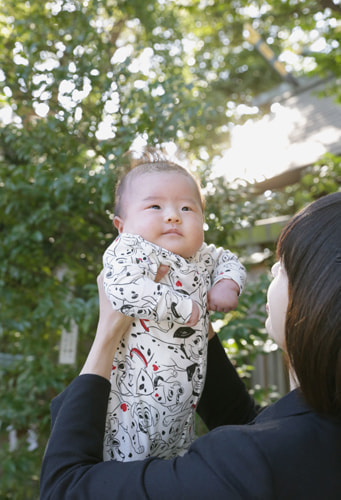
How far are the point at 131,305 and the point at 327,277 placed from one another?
49 cm

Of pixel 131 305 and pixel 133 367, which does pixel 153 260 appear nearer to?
pixel 131 305

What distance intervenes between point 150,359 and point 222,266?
42cm

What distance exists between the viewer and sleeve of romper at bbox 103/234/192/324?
1.16 meters

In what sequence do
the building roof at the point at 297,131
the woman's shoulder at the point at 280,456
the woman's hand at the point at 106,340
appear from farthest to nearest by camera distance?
1. the building roof at the point at 297,131
2. the woman's hand at the point at 106,340
3. the woman's shoulder at the point at 280,456

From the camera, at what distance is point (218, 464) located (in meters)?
0.89

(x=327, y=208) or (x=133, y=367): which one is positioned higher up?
(x=327, y=208)

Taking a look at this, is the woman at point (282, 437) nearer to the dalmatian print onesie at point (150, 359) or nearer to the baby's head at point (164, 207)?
the dalmatian print onesie at point (150, 359)

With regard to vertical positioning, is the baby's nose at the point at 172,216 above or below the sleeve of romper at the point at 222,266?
above

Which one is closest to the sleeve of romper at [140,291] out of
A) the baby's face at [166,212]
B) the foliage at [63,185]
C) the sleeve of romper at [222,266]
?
the baby's face at [166,212]

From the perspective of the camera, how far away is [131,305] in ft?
3.81

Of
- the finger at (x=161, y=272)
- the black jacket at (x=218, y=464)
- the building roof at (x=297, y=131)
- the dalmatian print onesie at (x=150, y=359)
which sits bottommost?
the black jacket at (x=218, y=464)

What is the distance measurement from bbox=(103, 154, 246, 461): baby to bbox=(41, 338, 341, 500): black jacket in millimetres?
189

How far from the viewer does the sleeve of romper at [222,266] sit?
1.43 m

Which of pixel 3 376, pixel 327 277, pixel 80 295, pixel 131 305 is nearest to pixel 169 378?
pixel 131 305
